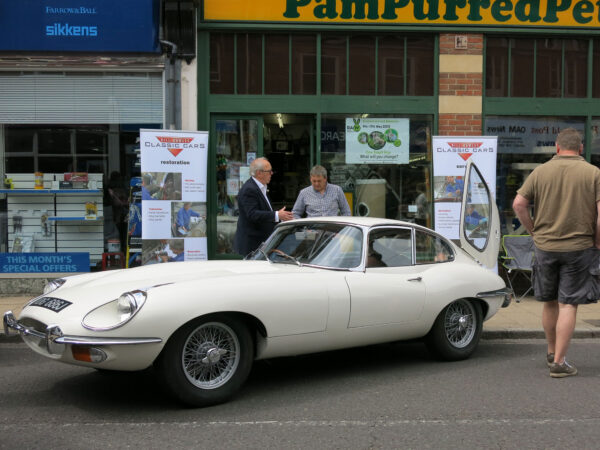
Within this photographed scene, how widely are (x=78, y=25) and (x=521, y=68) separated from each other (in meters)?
6.71

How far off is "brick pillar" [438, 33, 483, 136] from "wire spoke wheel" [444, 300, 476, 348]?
446 centimetres

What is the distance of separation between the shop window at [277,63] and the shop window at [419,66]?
1.89 meters

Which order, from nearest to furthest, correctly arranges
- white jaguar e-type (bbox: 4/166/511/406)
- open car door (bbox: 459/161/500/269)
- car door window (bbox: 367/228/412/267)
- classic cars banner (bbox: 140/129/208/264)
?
1. white jaguar e-type (bbox: 4/166/511/406)
2. car door window (bbox: 367/228/412/267)
3. open car door (bbox: 459/161/500/269)
4. classic cars banner (bbox: 140/129/208/264)

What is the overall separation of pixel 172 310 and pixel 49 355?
87 cm

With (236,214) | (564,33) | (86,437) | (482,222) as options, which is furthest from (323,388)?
(564,33)

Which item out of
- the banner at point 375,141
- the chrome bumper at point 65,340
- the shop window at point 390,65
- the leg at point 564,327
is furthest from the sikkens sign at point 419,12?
the chrome bumper at point 65,340

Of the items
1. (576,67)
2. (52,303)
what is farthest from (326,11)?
(52,303)

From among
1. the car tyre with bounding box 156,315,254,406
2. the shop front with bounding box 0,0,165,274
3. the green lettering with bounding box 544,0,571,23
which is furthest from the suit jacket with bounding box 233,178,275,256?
the green lettering with bounding box 544,0,571,23

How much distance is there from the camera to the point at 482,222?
6883 mm

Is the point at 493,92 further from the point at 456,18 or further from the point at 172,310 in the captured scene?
the point at 172,310

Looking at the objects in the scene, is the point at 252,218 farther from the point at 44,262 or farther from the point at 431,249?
→ the point at 44,262

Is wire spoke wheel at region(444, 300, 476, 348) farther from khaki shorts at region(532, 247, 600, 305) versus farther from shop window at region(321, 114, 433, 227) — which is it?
shop window at region(321, 114, 433, 227)

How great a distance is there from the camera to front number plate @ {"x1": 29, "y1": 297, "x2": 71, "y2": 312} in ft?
13.8

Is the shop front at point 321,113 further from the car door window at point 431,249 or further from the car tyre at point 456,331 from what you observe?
the car tyre at point 456,331
